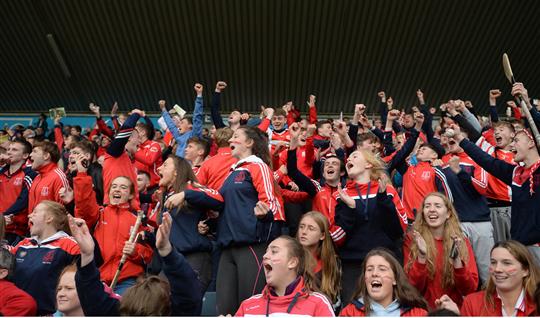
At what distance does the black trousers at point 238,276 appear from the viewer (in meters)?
4.21

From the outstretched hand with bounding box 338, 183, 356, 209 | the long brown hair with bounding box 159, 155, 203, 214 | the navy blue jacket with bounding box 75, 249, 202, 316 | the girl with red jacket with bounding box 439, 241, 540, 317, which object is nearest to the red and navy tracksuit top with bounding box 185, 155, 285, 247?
the long brown hair with bounding box 159, 155, 203, 214

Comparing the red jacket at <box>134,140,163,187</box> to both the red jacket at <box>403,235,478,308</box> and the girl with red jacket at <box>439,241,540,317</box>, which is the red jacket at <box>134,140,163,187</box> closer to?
the red jacket at <box>403,235,478,308</box>

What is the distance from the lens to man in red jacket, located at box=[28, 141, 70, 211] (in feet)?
20.4

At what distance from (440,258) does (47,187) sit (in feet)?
13.5

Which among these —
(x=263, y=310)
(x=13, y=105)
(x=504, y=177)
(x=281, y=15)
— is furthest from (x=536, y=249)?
(x=13, y=105)

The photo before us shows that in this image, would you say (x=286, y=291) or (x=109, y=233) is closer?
(x=286, y=291)

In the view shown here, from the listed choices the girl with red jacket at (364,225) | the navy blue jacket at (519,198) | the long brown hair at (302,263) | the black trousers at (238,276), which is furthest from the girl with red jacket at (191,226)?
the navy blue jacket at (519,198)

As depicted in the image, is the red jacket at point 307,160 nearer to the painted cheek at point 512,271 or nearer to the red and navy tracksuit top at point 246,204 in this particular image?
the red and navy tracksuit top at point 246,204

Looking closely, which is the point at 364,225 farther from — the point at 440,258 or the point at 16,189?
the point at 16,189

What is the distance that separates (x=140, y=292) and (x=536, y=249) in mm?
3318

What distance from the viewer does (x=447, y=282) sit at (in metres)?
4.32

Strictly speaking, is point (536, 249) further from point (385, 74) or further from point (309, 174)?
point (385, 74)

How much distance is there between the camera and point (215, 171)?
5496mm

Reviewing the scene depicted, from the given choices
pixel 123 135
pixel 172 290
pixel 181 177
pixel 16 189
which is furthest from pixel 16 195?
pixel 172 290
